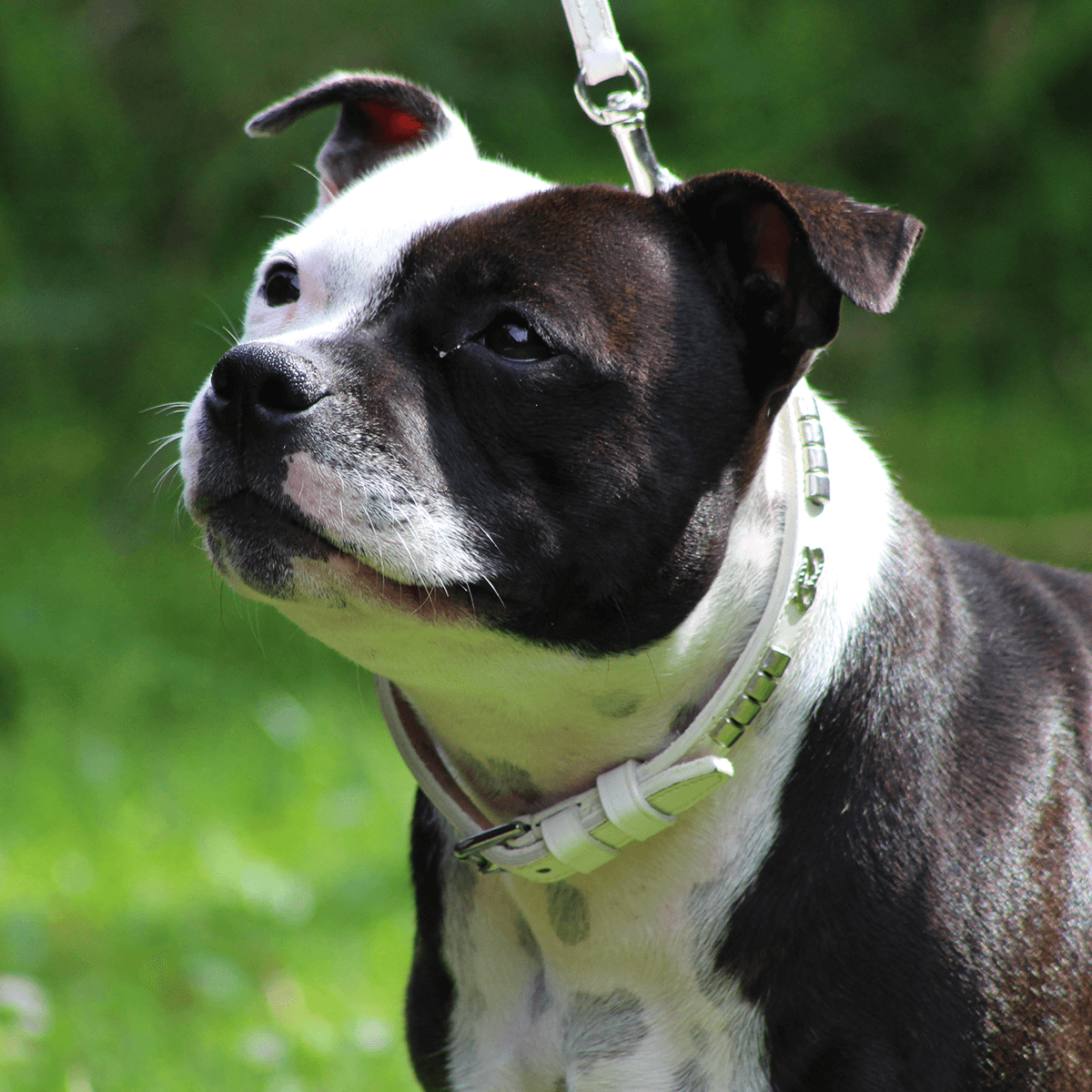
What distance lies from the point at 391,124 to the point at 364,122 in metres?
0.06

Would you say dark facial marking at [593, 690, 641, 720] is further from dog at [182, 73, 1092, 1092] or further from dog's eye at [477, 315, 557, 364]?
dog's eye at [477, 315, 557, 364]

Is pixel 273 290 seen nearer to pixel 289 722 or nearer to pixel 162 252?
pixel 289 722

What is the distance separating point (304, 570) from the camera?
2129 millimetres

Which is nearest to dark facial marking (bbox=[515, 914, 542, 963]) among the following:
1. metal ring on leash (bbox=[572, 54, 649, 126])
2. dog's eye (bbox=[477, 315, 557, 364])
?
dog's eye (bbox=[477, 315, 557, 364])

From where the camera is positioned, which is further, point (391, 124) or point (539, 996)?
point (391, 124)

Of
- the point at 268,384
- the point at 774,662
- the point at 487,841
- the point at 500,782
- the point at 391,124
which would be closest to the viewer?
the point at 268,384

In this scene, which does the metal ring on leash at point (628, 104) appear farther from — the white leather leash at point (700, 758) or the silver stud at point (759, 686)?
the silver stud at point (759, 686)

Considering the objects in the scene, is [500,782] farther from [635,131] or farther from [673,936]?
[635,131]

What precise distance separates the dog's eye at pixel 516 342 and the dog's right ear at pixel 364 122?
0.79 metres

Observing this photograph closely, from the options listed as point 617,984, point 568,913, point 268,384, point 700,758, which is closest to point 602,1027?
point 617,984

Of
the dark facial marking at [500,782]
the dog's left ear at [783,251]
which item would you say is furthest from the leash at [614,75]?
the dark facial marking at [500,782]

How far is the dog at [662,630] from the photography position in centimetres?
214

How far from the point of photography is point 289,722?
5199 mm

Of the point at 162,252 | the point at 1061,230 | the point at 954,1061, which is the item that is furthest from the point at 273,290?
the point at 1061,230
